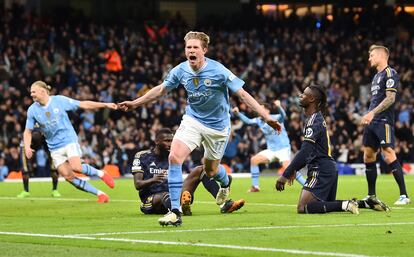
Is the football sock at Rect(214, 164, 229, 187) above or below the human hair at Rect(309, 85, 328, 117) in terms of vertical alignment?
below

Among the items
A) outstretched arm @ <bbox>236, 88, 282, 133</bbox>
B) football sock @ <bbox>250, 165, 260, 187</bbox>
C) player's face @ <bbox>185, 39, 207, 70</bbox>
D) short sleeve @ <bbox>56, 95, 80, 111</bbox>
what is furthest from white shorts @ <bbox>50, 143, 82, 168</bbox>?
outstretched arm @ <bbox>236, 88, 282, 133</bbox>

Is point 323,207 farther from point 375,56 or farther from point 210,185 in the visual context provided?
point 375,56

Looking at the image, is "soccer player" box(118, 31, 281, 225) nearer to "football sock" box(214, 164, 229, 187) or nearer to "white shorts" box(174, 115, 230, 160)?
A: "white shorts" box(174, 115, 230, 160)

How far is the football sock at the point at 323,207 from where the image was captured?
14250 mm

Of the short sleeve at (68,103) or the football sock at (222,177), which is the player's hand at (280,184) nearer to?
the football sock at (222,177)

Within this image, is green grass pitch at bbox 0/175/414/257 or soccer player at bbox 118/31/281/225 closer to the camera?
green grass pitch at bbox 0/175/414/257

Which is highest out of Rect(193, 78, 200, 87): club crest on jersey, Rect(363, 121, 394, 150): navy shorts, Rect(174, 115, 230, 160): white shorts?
Rect(193, 78, 200, 87): club crest on jersey

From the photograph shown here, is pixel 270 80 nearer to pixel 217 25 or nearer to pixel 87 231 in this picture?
pixel 217 25

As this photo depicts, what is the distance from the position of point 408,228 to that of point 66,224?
4482 mm

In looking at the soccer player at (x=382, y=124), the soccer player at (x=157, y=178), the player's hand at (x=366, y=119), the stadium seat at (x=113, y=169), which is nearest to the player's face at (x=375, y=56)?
the soccer player at (x=382, y=124)

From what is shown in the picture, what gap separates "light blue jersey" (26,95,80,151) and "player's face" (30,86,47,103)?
157mm

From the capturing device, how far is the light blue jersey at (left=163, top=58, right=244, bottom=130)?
523 inches

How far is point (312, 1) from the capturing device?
53344 mm

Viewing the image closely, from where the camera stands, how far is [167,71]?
133 feet
